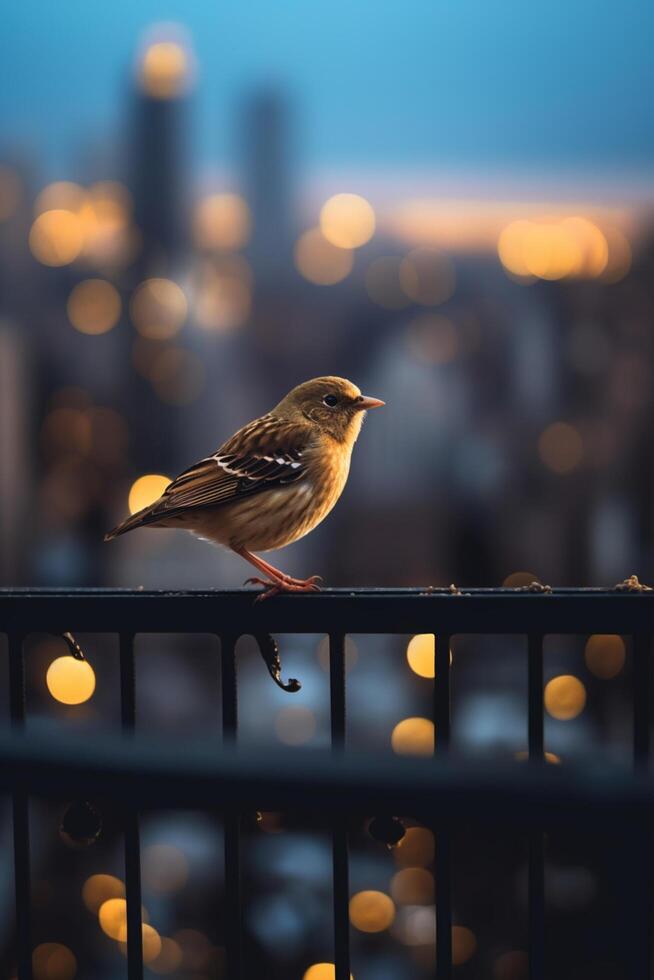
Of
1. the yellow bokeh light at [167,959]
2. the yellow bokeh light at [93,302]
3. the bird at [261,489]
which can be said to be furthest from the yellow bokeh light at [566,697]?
the bird at [261,489]

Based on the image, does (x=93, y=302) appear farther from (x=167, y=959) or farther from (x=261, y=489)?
(x=261, y=489)

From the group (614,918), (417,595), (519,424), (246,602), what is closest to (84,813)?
(246,602)

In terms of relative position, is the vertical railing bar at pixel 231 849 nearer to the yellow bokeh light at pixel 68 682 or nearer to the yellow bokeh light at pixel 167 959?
the yellow bokeh light at pixel 167 959

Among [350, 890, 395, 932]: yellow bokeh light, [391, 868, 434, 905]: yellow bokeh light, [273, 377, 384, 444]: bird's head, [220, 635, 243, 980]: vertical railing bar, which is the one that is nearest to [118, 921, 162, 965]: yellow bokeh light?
[220, 635, 243, 980]: vertical railing bar

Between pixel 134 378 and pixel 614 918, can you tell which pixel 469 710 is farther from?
pixel 614 918

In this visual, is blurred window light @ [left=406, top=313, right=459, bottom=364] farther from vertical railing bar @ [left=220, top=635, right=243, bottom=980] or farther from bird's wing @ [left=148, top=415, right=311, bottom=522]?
vertical railing bar @ [left=220, top=635, right=243, bottom=980]

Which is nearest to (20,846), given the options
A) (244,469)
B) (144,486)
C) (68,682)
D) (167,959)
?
(244,469)
